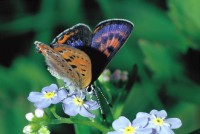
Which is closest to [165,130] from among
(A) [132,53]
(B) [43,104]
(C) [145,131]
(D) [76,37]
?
(C) [145,131]

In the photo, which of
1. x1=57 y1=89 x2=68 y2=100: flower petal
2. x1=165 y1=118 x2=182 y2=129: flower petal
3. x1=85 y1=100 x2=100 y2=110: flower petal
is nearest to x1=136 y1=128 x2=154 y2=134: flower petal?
x1=165 y1=118 x2=182 y2=129: flower petal

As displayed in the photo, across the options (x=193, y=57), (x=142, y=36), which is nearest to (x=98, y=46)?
(x=193, y=57)

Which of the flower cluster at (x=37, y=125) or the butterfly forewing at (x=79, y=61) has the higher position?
the butterfly forewing at (x=79, y=61)

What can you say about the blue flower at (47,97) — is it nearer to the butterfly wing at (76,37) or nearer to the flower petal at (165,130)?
the butterfly wing at (76,37)

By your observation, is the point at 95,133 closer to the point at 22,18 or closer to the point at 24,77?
the point at 24,77

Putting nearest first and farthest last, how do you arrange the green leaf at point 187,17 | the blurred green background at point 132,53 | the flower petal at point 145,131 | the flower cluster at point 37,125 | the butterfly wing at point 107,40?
the flower petal at point 145,131 < the flower cluster at point 37,125 < the butterfly wing at point 107,40 < the green leaf at point 187,17 < the blurred green background at point 132,53

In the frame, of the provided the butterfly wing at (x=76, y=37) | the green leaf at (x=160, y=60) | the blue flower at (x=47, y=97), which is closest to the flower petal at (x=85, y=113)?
the blue flower at (x=47, y=97)

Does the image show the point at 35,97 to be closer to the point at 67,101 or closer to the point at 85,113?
the point at 67,101

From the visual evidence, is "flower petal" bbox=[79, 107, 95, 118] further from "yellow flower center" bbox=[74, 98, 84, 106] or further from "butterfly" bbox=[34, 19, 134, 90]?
"butterfly" bbox=[34, 19, 134, 90]
